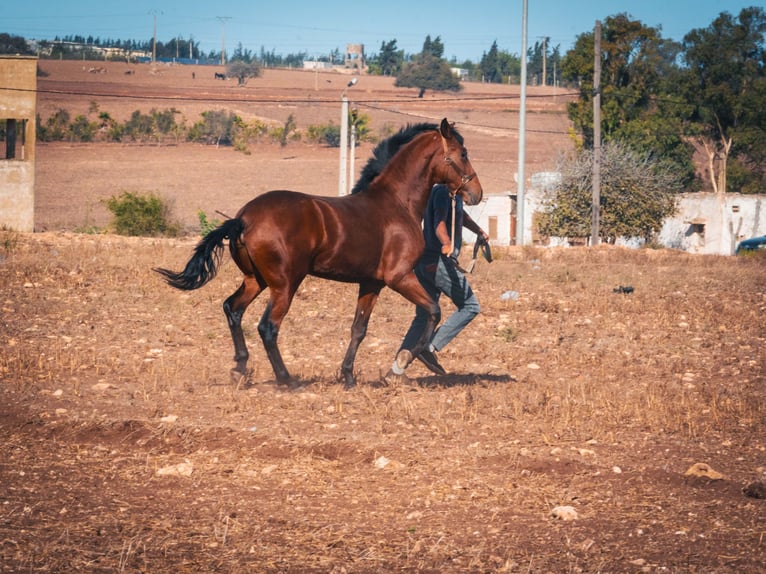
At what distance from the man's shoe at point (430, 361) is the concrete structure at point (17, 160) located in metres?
23.5

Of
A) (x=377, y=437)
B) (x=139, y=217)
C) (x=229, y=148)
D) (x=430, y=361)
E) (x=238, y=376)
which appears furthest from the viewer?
(x=229, y=148)

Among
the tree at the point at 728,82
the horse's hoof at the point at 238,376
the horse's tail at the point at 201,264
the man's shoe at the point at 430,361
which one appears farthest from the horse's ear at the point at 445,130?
the tree at the point at 728,82

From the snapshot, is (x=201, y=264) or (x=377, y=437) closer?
(x=377, y=437)

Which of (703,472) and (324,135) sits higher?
(324,135)

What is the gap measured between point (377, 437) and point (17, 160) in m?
26.0

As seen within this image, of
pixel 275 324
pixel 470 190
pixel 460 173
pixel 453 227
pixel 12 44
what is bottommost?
pixel 275 324

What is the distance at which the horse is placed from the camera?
8.26m

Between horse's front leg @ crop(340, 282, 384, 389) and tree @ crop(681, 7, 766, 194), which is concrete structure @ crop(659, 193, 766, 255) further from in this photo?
horse's front leg @ crop(340, 282, 384, 389)

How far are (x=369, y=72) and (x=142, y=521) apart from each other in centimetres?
12054

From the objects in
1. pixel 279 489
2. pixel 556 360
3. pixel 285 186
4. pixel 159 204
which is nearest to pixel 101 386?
pixel 279 489

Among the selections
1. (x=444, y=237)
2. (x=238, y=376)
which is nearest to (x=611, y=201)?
(x=444, y=237)

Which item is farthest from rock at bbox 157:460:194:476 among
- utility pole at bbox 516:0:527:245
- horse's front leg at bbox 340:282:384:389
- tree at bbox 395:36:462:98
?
tree at bbox 395:36:462:98

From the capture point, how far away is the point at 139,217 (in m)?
31.5

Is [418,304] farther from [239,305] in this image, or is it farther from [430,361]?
[239,305]
